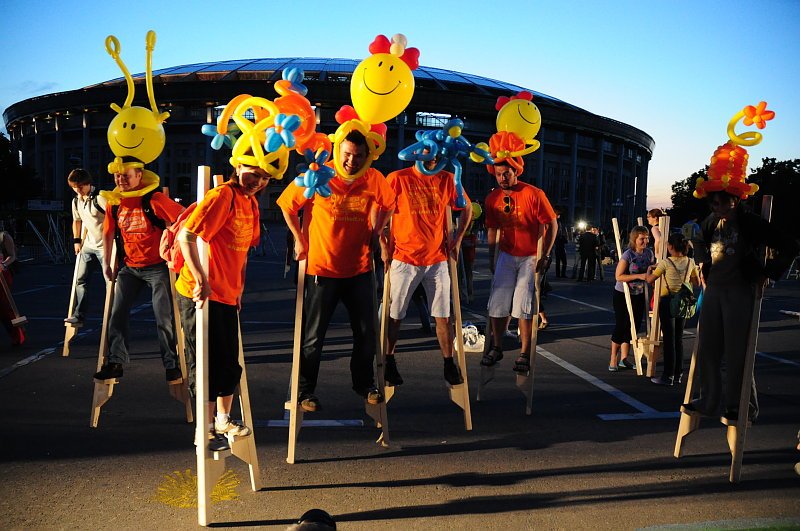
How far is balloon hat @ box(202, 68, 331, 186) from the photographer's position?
4.13 meters

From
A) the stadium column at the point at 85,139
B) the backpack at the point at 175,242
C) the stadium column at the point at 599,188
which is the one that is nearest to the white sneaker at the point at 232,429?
the backpack at the point at 175,242

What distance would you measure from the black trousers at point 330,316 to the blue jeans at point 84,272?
5.11m

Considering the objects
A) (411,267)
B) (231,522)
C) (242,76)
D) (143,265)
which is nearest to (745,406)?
(411,267)

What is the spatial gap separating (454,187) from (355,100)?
130 centimetres

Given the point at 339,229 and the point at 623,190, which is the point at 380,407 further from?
the point at 623,190

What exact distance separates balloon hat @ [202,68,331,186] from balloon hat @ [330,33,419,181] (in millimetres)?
401

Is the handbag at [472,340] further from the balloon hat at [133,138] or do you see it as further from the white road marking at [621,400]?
the balloon hat at [133,138]

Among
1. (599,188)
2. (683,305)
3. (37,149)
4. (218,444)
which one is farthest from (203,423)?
(599,188)

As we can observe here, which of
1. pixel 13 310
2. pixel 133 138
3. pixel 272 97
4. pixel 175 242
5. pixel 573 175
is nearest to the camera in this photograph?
pixel 175 242

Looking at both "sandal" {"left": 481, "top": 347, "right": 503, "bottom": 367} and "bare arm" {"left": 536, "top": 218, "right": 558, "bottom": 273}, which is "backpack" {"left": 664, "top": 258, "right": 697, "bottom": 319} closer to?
"bare arm" {"left": 536, "top": 218, "right": 558, "bottom": 273}

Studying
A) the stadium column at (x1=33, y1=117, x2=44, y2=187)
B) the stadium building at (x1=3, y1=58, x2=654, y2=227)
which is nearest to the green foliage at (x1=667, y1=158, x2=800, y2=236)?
the stadium building at (x1=3, y1=58, x2=654, y2=227)

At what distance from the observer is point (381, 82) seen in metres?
5.05

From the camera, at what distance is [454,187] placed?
5.95 metres

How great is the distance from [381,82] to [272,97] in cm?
6228
